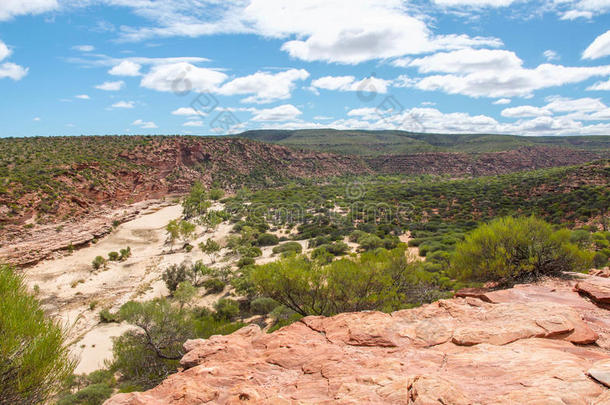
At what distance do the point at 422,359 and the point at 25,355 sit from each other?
7.38 metres

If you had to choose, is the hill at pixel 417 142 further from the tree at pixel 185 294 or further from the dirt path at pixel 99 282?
the tree at pixel 185 294

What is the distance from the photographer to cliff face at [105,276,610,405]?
4273 mm

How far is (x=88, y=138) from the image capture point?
6644cm

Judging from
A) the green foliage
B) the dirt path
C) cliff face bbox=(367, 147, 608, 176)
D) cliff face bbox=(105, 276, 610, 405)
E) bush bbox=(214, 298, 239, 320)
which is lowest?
the dirt path

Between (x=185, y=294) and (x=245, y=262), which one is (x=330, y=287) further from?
(x=245, y=262)

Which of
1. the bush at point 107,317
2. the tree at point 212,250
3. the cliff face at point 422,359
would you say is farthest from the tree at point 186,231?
the cliff face at point 422,359

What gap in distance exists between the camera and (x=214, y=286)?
2127cm

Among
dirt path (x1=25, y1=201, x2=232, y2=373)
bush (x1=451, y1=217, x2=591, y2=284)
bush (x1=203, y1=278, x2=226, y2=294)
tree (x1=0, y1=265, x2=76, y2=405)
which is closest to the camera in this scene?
tree (x1=0, y1=265, x2=76, y2=405)

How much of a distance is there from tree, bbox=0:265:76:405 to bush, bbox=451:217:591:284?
13910 millimetres

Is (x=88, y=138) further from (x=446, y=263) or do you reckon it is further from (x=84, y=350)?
(x=446, y=263)

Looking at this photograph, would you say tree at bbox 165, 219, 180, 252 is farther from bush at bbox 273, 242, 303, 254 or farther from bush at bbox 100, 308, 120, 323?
bush at bbox 100, 308, 120, 323

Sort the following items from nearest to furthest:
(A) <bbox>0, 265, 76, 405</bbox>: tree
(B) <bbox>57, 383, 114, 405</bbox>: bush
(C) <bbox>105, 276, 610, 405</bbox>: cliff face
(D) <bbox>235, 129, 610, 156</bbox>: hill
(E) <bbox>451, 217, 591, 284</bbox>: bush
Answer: (C) <bbox>105, 276, 610, 405</bbox>: cliff face, (A) <bbox>0, 265, 76, 405</bbox>: tree, (B) <bbox>57, 383, 114, 405</bbox>: bush, (E) <bbox>451, 217, 591, 284</bbox>: bush, (D) <bbox>235, 129, 610, 156</bbox>: hill

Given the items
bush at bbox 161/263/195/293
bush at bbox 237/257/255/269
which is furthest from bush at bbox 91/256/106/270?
bush at bbox 237/257/255/269

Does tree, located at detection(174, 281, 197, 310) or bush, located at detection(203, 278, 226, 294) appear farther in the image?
bush, located at detection(203, 278, 226, 294)
